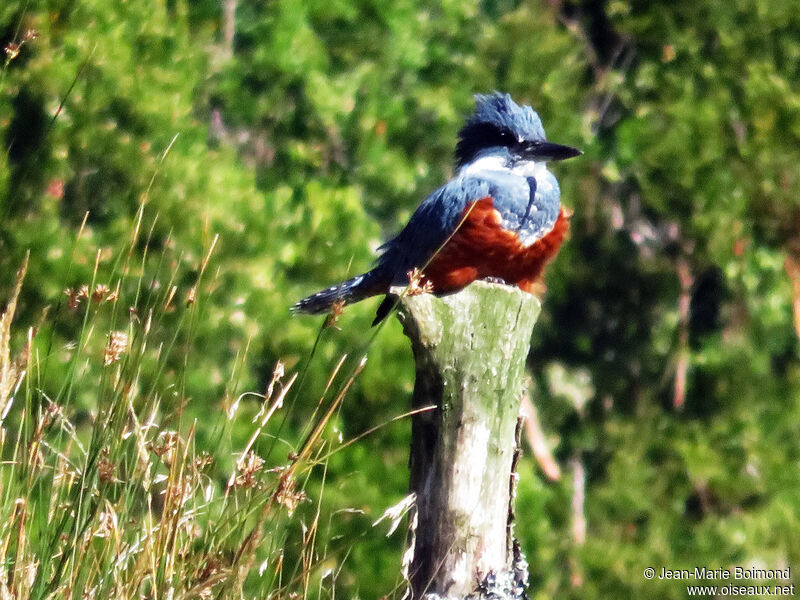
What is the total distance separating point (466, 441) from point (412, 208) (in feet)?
13.8

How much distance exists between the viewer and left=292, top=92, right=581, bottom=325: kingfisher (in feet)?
13.8

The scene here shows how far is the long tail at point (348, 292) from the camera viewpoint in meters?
4.86

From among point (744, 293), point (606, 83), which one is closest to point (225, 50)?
point (606, 83)

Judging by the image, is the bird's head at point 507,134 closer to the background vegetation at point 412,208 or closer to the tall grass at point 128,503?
the background vegetation at point 412,208

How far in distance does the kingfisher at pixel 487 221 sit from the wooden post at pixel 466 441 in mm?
1081

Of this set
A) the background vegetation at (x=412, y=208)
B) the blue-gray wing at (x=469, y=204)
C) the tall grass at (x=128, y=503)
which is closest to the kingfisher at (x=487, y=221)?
the blue-gray wing at (x=469, y=204)

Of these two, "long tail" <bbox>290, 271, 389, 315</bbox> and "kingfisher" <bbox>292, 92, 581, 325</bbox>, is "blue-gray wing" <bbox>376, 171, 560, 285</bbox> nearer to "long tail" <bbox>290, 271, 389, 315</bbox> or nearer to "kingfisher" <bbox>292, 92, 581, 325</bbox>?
"kingfisher" <bbox>292, 92, 581, 325</bbox>

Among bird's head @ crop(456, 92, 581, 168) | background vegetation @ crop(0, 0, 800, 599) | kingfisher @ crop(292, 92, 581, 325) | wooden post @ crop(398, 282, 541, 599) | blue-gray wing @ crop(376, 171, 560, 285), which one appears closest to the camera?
wooden post @ crop(398, 282, 541, 599)

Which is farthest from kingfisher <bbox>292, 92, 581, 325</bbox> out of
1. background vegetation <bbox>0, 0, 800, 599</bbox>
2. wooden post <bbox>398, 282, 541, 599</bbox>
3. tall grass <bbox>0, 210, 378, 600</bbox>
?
tall grass <bbox>0, 210, 378, 600</bbox>

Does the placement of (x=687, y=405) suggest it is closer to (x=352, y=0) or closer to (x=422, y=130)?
(x=422, y=130)

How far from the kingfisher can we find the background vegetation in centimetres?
30

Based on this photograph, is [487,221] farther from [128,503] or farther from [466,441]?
[128,503]

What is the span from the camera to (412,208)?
22.2 feet

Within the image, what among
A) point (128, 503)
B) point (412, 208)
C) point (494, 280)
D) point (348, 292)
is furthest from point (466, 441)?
point (412, 208)
